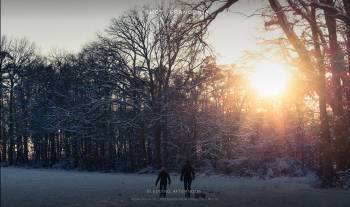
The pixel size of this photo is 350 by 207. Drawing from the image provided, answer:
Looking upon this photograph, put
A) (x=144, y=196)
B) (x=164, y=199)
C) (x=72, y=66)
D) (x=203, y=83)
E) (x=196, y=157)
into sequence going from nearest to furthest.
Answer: (x=164, y=199)
(x=144, y=196)
(x=196, y=157)
(x=203, y=83)
(x=72, y=66)

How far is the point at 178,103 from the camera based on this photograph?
41.6 m

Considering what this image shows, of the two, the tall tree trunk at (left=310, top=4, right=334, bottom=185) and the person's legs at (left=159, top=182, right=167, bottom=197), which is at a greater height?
the tall tree trunk at (left=310, top=4, right=334, bottom=185)

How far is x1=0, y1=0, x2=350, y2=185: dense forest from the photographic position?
2334cm

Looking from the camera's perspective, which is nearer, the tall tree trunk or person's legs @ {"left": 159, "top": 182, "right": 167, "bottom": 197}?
person's legs @ {"left": 159, "top": 182, "right": 167, "bottom": 197}

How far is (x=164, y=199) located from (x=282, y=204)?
15.8ft

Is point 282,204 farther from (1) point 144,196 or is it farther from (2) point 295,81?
(2) point 295,81

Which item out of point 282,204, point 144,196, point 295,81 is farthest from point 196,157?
point 282,204

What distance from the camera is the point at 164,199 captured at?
740 inches

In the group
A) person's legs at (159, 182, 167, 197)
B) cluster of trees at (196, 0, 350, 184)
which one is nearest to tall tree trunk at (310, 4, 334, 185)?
cluster of trees at (196, 0, 350, 184)

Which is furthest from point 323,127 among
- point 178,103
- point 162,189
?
point 178,103

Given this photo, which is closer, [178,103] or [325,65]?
[325,65]

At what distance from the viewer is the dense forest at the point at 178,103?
76.6 feet

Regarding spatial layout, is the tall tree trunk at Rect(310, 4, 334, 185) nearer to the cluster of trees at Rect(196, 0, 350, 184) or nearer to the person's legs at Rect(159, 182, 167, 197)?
the cluster of trees at Rect(196, 0, 350, 184)

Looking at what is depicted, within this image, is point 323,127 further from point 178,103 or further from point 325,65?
point 178,103
